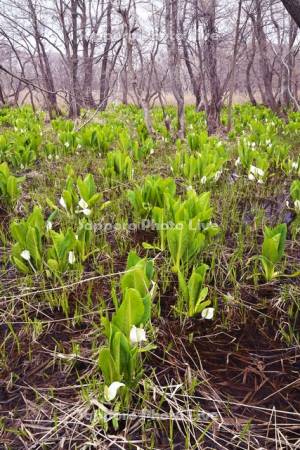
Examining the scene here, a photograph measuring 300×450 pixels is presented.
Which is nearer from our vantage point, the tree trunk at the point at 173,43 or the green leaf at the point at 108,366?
the green leaf at the point at 108,366

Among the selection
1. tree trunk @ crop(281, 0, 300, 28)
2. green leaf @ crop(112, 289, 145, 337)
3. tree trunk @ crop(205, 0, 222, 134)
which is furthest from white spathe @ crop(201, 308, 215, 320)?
tree trunk @ crop(205, 0, 222, 134)

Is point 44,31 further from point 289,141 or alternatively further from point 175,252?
point 175,252

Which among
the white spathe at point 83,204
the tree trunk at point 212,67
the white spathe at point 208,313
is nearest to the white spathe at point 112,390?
the white spathe at point 208,313

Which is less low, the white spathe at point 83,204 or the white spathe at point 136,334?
the white spathe at point 83,204

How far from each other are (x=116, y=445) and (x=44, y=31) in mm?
14700

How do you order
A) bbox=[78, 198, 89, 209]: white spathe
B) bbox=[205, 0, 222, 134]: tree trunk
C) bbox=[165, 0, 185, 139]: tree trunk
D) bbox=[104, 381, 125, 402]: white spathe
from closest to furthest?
bbox=[104, 381, 125, 402]: white spathe → bbox=[78, 198, 89, 209]: white spathe → bbox=[165, 0, 185, 139]: tree trunk → bbox=[205, 0, 222, 134]: tree trunk

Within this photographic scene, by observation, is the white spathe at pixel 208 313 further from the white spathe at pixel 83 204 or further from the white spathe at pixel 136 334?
the white spathe at pixel 83 204

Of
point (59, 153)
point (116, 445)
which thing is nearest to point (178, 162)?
point (59, 153)

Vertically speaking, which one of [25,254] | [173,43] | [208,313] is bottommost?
[208,313]

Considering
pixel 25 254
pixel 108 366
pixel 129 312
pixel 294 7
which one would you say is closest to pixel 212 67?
pixel 294 7

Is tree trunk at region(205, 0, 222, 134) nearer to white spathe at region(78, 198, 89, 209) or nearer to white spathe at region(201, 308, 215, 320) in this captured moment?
white spathe at region(78, 198, 89, 209)

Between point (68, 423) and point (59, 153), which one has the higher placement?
point (59, 153)

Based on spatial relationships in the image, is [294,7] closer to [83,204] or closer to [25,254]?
[83,204]

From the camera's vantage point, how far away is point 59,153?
13.9 ft
